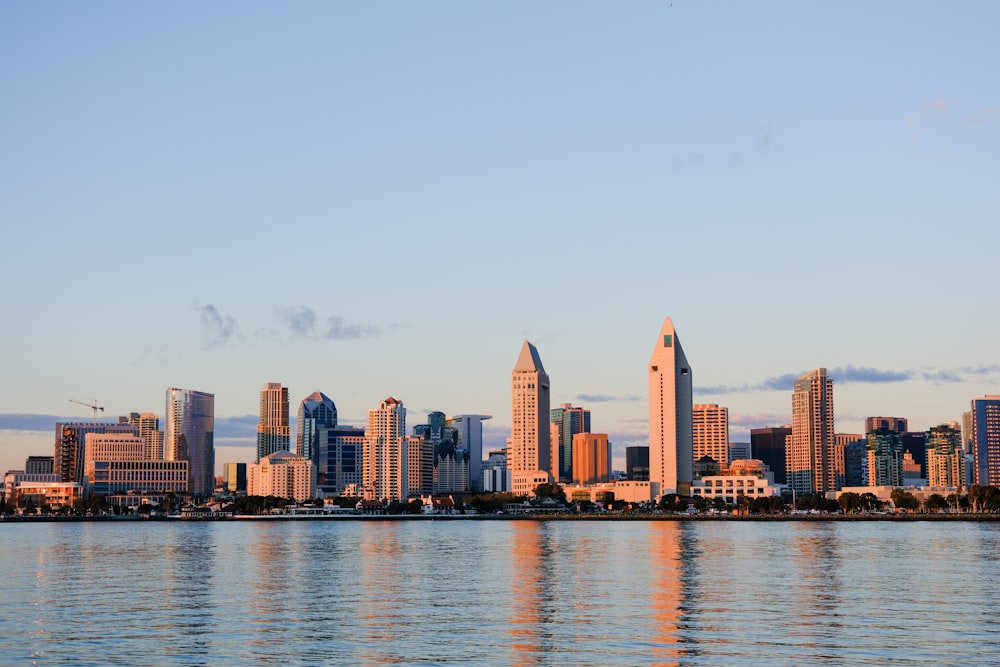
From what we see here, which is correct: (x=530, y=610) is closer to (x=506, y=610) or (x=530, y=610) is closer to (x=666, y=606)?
(x=506, y=610)

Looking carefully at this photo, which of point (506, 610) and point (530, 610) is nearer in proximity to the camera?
point (530, 610)

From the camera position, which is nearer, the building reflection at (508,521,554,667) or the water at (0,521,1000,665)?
the water at (0,521,1000,665)

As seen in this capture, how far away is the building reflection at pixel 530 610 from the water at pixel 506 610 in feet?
0.66

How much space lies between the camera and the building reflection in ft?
181

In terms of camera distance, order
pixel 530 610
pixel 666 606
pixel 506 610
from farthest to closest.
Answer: pixel 666 606
pixel 506 610
pixel 530 610

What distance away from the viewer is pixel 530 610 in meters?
71.7

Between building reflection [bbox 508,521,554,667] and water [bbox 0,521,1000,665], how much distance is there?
20 cm

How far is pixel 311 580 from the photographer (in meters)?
95.5

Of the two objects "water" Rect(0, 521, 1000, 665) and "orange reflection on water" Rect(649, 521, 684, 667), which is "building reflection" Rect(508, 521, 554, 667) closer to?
"water" Rect(0, 521, 1000, 665)

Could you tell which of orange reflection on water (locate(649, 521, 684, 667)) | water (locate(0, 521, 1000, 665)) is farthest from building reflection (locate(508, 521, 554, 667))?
orange reflection on water (locate(649, 521, 684, 667))

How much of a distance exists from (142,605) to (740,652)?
38.2 m

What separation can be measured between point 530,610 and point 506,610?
4.57 ft

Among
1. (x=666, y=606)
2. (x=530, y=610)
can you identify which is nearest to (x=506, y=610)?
(x=530, y=610)

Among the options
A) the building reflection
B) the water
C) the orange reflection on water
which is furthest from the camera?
the building reflection
